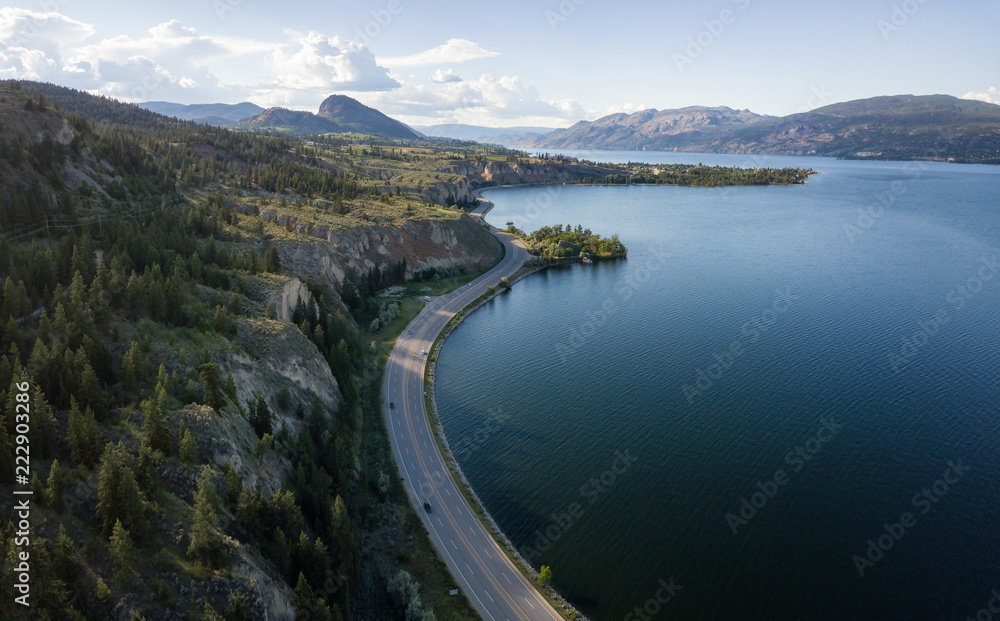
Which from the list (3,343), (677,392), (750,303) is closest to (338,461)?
(3,343)

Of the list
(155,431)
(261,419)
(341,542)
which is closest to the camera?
(155,431)

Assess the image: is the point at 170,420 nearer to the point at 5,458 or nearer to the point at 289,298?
the point at 5,458

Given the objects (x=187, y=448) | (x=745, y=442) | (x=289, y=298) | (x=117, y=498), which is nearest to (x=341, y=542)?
(x=187, y=448)

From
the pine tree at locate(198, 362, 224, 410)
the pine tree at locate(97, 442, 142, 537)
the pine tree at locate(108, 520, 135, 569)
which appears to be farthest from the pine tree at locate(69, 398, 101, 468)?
the pine tree at locate(198, 362, 224, 410)

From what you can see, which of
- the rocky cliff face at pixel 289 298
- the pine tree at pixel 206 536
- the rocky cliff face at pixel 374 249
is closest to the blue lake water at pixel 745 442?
the rocky cliff face at pixel 289 298

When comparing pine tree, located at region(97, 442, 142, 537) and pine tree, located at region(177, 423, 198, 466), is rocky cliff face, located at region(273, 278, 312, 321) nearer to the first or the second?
pine tree, located at region(177, 423, 198, 466)

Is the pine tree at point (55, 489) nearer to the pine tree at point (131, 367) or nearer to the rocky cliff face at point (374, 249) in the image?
the pine tree at point (131, 367)
